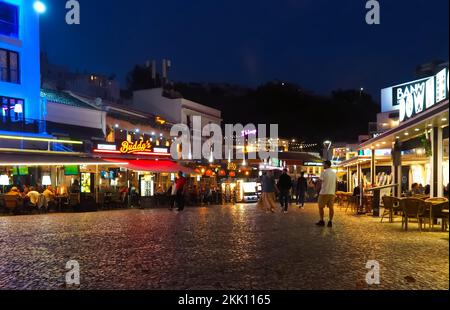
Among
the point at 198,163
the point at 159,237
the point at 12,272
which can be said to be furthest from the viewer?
the point at 198,163

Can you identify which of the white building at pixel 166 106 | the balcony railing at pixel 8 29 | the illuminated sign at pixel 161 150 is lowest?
the illuminated sign at pixel 161 150

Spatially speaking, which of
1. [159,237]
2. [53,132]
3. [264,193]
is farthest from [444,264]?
[53,132]

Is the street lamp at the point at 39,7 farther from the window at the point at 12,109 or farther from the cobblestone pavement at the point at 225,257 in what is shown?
the cobblestone pavement at the point at 225,257

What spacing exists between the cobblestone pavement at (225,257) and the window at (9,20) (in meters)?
18.3

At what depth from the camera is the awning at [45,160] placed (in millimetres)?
20234

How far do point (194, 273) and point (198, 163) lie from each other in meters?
24.2

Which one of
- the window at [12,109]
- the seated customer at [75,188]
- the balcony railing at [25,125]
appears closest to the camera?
the seated customer at [75,188]

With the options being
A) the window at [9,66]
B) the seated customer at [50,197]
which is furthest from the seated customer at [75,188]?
the window at [9,66]

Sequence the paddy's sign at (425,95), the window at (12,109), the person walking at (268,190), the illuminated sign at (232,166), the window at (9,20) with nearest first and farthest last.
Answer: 1. the paddy's sign at (425,95)
2. the person walking at (268,190)
3. the window at (12,109)
4. the window at (9,20)
5. the illuminated sign at (232,166)

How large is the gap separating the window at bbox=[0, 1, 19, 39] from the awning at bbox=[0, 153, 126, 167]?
9.55 metres

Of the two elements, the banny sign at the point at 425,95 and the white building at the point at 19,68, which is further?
the white building at the point at 19,68

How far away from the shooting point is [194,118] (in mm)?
42844

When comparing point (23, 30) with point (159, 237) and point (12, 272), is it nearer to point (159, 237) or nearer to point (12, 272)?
point (159, 237)

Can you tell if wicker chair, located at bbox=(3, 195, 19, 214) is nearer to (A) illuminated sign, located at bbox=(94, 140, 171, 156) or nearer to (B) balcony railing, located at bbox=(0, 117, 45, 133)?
(A) illuminated sign, located at bbox=(94, 140, 171, 156)
